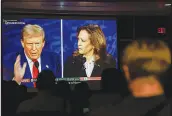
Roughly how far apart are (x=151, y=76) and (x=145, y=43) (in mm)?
266

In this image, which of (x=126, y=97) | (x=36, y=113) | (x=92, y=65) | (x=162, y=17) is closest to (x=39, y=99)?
(x=36, y=113)

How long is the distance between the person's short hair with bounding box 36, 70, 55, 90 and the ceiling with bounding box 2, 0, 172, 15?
46 centimetres

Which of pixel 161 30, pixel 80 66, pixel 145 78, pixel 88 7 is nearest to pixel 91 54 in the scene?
pixel 80 66

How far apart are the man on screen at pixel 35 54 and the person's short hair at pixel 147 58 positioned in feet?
1.86

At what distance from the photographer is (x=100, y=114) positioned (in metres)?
2.79

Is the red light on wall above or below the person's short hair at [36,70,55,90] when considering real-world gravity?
above

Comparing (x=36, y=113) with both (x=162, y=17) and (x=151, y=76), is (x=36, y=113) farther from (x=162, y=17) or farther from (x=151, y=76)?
(x=162, y=17)

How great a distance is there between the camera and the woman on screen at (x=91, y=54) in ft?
8.96

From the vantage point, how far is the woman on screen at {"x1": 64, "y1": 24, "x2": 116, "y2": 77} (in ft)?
8.96

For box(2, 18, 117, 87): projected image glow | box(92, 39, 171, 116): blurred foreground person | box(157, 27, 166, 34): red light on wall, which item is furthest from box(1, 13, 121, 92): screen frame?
box(157, 27, 166, 34): red light on wall

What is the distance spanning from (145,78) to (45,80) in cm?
79

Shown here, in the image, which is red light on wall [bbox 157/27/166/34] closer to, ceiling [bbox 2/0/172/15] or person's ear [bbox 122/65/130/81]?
ceiling [bbox 2/0/172/15]

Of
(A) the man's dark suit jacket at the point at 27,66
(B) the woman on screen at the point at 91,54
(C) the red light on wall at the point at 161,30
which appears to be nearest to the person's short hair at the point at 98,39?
(B) the woman on screen at the point at 91,54

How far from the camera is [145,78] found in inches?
112
